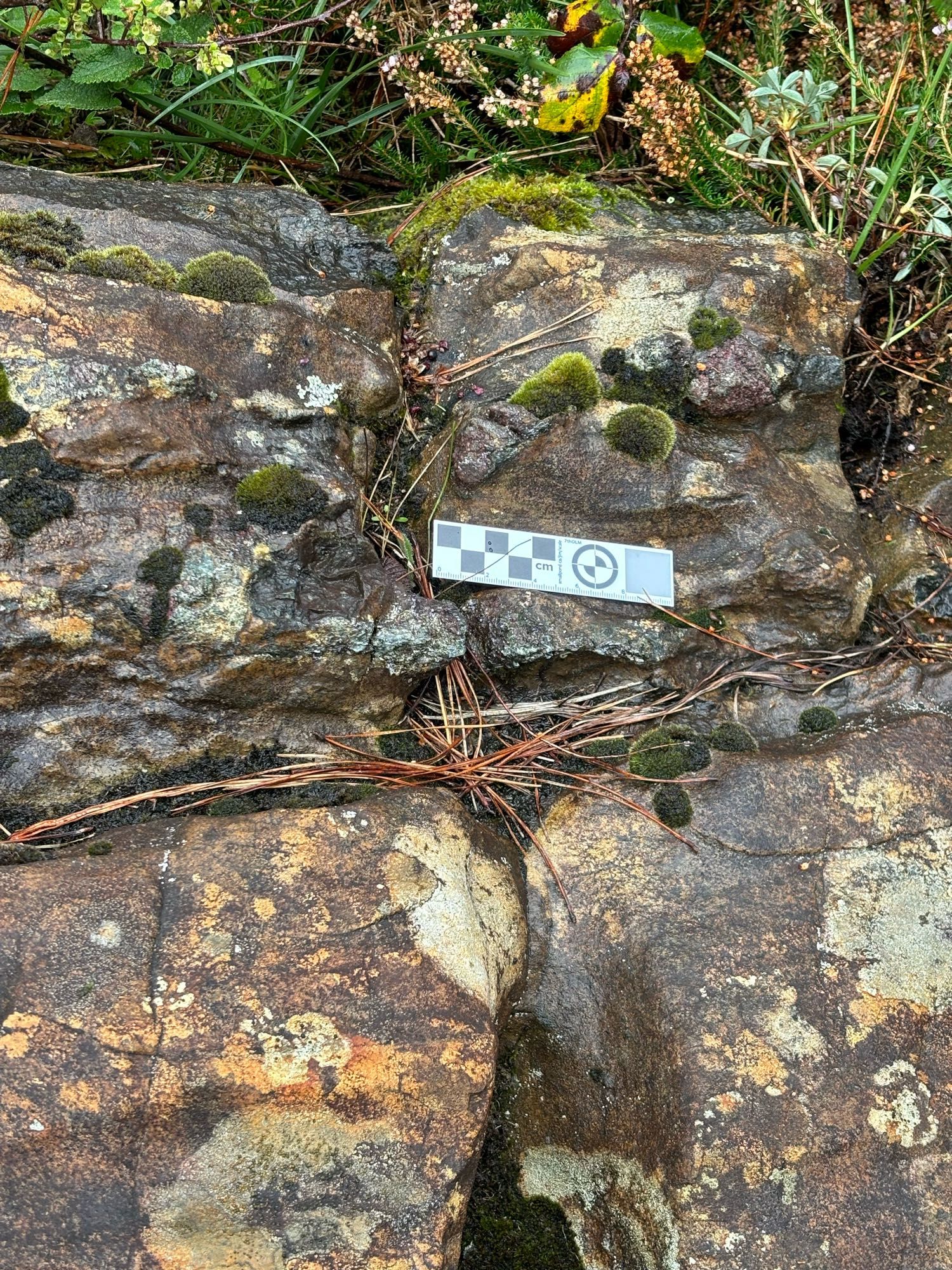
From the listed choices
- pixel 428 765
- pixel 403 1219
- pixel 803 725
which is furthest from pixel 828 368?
pixel 403 1219

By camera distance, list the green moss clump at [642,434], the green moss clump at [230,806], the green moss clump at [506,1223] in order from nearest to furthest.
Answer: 1. the green moss clump at [506,1223]
2. the green moss clump at [230,806]
3. the green moss clump at [642,434]

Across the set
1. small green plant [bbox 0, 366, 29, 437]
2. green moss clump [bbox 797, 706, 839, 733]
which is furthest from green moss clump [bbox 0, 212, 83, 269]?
green moss clump [bbox 797, 706, 839, 733]

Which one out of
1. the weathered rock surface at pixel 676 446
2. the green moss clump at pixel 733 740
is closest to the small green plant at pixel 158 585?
the weathered rock surface at pixel 676 446

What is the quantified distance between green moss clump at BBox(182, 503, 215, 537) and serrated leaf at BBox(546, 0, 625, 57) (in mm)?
2555

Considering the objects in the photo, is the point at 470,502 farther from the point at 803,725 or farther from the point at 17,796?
the point at 17,796

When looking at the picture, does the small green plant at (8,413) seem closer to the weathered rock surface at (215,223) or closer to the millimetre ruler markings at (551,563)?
the weathered rock surface at (215,223)

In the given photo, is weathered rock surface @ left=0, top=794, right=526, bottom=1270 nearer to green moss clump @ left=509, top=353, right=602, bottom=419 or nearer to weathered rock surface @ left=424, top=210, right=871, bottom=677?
weathered rock surface @ left=424, top=210, right=871, bottom=677

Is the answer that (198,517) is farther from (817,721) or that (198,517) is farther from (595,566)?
(817,721)

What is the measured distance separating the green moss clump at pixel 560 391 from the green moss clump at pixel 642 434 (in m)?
0.13

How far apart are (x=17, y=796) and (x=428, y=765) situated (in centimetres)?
120

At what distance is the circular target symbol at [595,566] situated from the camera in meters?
3.39

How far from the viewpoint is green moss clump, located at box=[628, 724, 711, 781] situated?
3.09m

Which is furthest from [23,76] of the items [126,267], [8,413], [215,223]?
[8,413]

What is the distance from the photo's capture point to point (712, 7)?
4.34m
